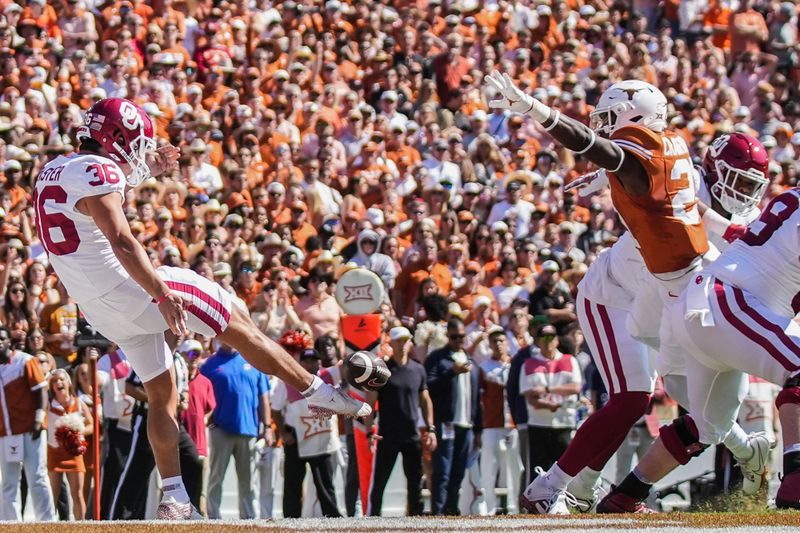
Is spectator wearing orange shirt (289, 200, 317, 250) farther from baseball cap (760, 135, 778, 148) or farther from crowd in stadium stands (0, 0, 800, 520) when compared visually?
baseball cap (760, 135, 778, 148)

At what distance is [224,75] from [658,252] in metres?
10.0

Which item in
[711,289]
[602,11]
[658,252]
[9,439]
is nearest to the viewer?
[711,289]

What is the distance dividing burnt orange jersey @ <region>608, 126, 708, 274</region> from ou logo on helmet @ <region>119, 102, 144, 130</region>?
92.6 inches

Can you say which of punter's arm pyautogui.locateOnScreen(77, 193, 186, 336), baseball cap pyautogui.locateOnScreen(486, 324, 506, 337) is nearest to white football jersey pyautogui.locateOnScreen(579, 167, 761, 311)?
punter's arm pyautogui.locateOnScreen(77, 193, 186, 336)

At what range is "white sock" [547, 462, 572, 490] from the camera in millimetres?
7598

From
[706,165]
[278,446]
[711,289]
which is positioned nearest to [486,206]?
[278,446]

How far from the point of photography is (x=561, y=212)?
1541 centimetres

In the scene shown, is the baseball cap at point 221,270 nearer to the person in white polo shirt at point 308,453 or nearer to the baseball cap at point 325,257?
the baseball cap at point 325,257

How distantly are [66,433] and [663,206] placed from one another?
5.98m

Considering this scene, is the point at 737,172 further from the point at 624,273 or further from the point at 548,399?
the point at 548,399

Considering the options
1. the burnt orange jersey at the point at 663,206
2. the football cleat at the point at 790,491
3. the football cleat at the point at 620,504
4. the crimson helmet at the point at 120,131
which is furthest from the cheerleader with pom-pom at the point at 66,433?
the football cleat at the point at 790,491

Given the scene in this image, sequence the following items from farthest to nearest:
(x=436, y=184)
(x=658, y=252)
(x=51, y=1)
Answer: (x=51, y=1) → (x=436, y=184) → (x=658, y=252)

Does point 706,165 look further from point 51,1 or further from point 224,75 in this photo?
point 51,1

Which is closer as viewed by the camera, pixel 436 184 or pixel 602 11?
pixel 436 184
